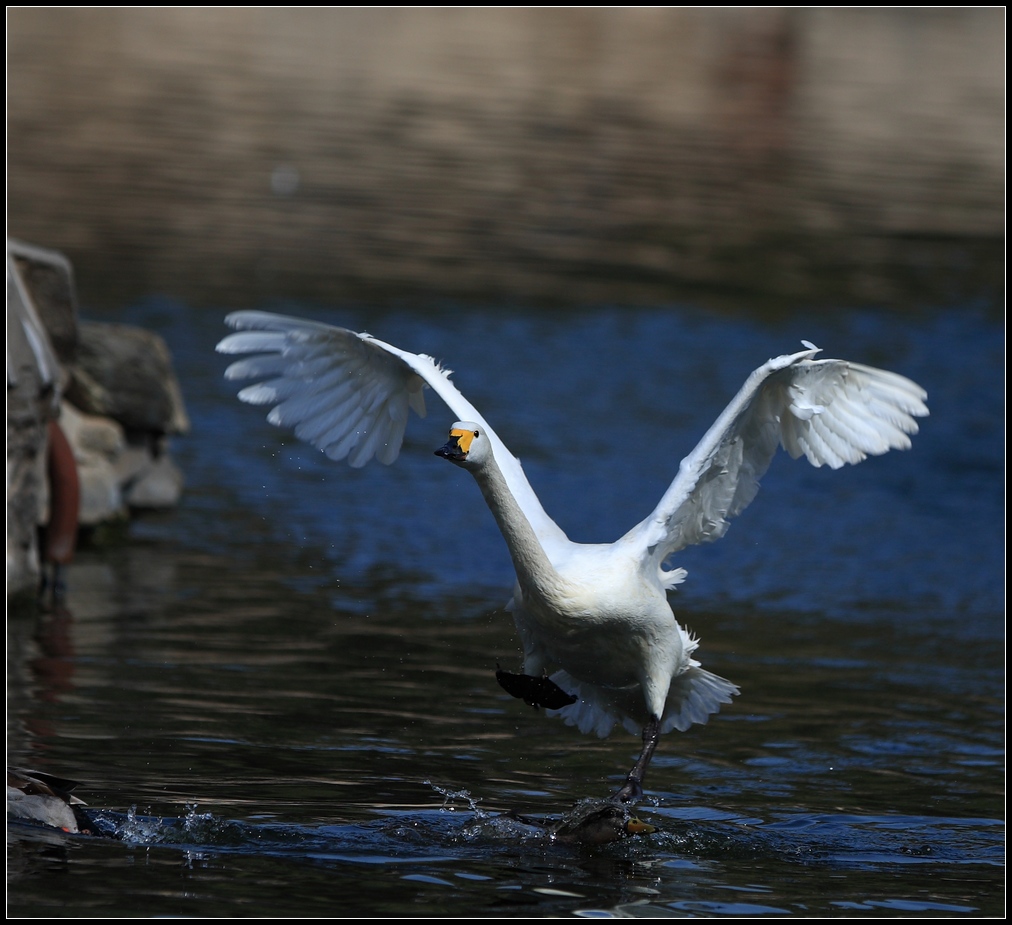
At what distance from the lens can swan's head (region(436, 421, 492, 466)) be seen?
7441 mm

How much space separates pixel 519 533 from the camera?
25.4ft

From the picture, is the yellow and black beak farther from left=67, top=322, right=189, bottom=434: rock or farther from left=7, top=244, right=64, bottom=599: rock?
left=67, top=322, right=189, bottom=434: rock

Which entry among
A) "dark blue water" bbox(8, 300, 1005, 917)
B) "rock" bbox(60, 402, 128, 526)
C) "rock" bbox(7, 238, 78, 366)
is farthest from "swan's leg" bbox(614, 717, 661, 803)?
"rock" bbox(7, 238, 78, 366)

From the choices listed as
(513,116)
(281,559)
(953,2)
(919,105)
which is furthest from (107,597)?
(953,2)

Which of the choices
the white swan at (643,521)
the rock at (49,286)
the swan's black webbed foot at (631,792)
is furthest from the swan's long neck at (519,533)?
the rock at (49,286)

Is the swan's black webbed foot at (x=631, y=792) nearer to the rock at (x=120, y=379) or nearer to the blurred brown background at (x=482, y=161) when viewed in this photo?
the rock at (x=120, y=379)

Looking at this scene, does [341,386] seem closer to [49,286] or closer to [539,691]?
[539,691]

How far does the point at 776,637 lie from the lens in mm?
11805

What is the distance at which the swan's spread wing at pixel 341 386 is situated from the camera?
8.40 meters

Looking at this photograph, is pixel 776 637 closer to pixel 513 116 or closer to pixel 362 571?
pixel 362 571

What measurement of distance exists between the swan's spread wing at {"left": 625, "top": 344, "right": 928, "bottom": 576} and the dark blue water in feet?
4.49

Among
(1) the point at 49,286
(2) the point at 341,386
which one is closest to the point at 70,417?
(1) the point at 49,286

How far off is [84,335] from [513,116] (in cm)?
2491

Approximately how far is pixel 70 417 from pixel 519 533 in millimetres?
6099
